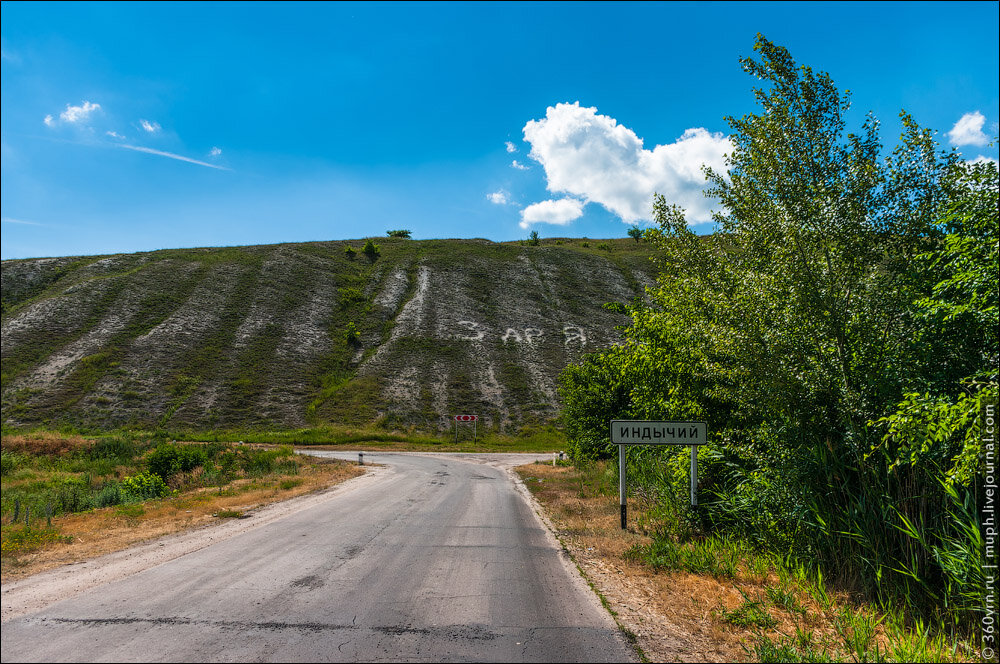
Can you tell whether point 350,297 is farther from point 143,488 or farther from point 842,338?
point 842,338

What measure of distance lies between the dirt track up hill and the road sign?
11791 mm

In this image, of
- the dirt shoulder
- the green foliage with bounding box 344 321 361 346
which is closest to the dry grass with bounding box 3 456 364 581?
the dirt shoulder

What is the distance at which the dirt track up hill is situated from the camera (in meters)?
35.9

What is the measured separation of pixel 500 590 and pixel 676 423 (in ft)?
14.9

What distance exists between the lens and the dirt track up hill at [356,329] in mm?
35916

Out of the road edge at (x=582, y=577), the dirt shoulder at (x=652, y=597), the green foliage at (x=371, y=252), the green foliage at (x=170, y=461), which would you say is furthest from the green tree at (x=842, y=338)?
the green foliage at (x=371, y=252)

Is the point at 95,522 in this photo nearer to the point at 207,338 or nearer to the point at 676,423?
A: the point at 676,423

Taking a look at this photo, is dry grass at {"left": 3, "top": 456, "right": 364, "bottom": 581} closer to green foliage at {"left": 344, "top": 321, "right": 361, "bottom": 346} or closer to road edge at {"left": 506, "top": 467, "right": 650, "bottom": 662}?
road edge at {"left": 506, "top": 467, "right": 650, "bottom": 662}

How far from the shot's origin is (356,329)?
64438 millimetres

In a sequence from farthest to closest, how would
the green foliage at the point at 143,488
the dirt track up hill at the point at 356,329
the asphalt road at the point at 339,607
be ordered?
the dirt track up hill at the point at 356,329 < the green foliage at the point at 143,488 < the asphalt road at the point at 339,607

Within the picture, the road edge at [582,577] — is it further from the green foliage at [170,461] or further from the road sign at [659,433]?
the green foliage at [170,461]

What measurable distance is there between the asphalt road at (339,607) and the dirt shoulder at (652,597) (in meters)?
0.34

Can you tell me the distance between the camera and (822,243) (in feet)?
23.1
